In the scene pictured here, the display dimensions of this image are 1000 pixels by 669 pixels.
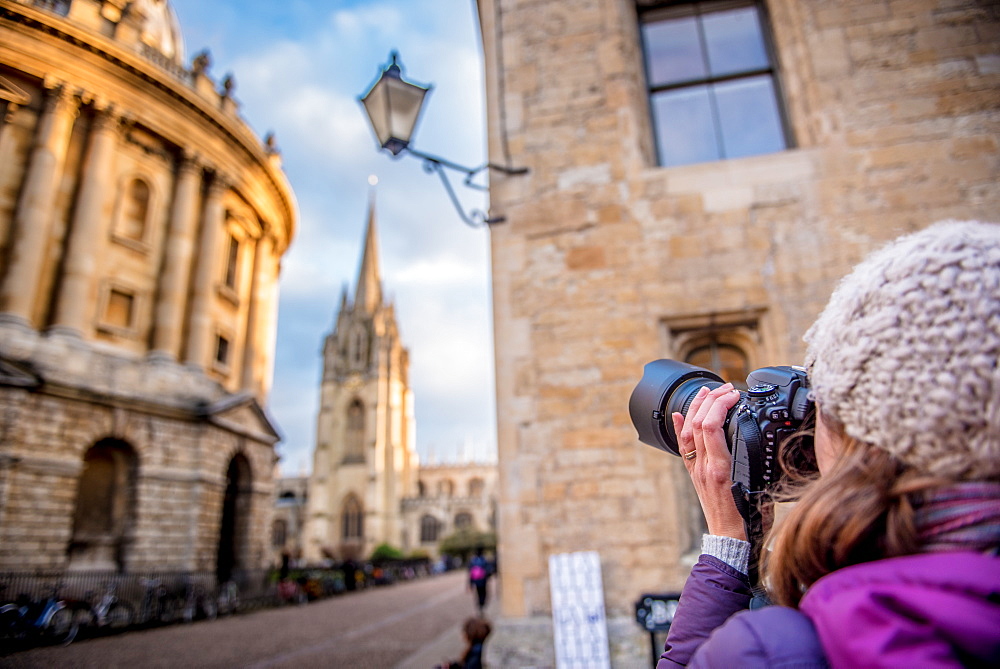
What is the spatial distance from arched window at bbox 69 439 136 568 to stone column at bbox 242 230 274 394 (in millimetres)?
6609

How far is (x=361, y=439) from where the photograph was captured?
56219 mm

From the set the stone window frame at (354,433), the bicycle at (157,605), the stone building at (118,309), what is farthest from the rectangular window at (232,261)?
the stone window frame at (354,433)

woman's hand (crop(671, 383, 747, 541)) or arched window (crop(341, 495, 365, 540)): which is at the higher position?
arched window (crop(341, 495, 365, 540))

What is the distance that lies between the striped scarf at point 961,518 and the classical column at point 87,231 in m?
19.4

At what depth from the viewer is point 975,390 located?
2.57ft

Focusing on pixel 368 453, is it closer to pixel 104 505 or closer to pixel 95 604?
pixel 104 505

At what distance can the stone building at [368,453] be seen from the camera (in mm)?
53344

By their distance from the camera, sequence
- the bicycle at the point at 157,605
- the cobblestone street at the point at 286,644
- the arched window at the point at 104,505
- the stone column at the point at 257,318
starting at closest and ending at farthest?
the cobblestone street at the point at 286,644
the bicycle at the point at 157,605
the arched window at the point at 104,505
the stone column at the point at 257,318

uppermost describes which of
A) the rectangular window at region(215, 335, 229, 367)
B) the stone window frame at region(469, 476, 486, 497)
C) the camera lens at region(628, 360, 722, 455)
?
the rectangular window at region(215, 335, 229, 367)

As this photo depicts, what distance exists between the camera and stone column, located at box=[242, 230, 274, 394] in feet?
78.3

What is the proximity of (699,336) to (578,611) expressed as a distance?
102 inches

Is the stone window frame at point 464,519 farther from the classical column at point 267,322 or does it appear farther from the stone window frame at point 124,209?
the stone window frame at point 124,209

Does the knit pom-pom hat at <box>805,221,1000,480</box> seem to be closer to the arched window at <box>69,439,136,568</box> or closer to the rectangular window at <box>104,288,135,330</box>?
the arched window at <box>69,439,136,568</box>

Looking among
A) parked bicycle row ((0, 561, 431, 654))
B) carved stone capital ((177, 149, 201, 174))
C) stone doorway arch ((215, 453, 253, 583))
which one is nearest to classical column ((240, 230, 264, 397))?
stone doorway arch ((215, 453, 253, 583))
